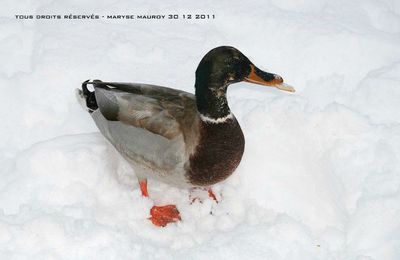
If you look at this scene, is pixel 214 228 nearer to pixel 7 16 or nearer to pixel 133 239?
pixel 133 239

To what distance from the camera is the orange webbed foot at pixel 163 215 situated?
13.1ft

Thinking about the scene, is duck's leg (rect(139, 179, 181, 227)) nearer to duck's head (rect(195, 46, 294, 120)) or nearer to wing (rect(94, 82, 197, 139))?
wing (rect(94, 82, 197, 139))

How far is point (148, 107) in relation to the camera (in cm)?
387

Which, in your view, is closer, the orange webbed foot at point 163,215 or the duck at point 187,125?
the duck at point 187,125

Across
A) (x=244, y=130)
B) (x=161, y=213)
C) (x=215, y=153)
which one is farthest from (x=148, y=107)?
(x=244, y=130)

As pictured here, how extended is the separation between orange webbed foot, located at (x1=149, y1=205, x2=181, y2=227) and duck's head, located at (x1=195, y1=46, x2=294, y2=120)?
0.80 meters

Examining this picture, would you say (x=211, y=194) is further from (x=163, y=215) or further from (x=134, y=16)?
(x=134, y=16)

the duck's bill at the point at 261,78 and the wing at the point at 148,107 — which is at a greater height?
the duck's bill at the point at 261,78

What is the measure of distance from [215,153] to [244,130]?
2.77 feet

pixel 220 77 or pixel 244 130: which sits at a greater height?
pixel 220 77

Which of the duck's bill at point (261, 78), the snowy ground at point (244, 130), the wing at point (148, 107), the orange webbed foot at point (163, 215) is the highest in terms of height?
the duck's bill at point (261, 78)

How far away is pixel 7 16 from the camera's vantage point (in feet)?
18.5

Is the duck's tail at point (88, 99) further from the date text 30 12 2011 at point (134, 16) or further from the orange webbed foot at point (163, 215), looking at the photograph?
the date text 30 12 2011 at point (134, 16)

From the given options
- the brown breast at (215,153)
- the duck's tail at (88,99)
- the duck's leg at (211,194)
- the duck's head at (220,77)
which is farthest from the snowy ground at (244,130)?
the duck's head at (220,77)
